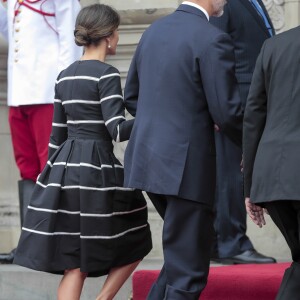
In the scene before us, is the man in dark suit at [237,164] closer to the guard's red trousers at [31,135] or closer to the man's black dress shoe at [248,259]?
the man's black dress shoe at [248,259]

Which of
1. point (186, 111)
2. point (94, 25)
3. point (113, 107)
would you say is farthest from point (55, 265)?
point (94, 25)

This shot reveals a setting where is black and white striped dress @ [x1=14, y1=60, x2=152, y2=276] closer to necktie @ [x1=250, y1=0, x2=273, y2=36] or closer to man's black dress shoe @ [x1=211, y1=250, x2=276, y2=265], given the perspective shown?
man's black dress shoe @ [x1=211, y1=250, x2=276, y2=265]

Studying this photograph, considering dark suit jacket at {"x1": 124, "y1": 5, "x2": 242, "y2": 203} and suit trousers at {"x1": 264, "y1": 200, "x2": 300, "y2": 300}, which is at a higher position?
dark suit jacket at {"x1": 124, "y1": 5, "x2": 242, "y2": 203}

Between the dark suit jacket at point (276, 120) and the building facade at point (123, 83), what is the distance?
2627 millimetres

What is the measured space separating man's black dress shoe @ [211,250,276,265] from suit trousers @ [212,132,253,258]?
0.08ft

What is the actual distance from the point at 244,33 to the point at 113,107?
1237 mm

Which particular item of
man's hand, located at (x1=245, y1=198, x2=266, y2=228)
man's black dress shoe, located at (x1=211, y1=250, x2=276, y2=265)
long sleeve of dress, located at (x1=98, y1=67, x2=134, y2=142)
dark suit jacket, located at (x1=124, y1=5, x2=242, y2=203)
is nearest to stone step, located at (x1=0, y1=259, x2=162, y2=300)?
man's black dress shoe, located at (x1=211, y1=250, x2=276, y2=265)

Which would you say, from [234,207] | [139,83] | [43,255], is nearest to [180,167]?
[139,83]

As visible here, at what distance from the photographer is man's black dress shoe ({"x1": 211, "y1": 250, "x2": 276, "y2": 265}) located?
22.3ft

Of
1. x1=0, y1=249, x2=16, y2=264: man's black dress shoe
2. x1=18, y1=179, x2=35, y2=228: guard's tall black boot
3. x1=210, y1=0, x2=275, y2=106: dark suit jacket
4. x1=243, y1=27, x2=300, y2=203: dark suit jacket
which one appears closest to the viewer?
x1=243, y1=27, x2=300, y2=203: dark suit jacket

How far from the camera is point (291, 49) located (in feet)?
16.1

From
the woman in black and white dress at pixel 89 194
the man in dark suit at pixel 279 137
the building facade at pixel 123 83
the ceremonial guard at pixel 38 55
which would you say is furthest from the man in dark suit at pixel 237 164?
the man in dark suit at pixel 279 137

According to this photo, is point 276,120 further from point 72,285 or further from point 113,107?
point 72,285

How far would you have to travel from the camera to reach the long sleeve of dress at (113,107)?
18.8 feet
